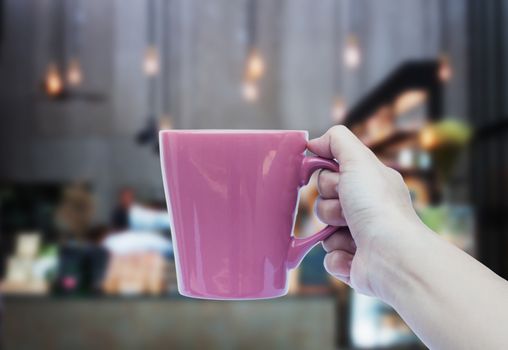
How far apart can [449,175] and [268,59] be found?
1.20 m

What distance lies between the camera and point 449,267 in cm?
45

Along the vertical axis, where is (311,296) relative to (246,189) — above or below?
below

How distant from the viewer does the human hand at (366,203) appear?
512mm

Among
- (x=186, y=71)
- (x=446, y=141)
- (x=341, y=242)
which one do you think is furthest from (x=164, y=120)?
(x=341, y=242)

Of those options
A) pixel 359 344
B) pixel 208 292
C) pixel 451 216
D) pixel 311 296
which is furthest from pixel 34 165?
pixel 208 292

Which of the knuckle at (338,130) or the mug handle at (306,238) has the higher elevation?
the knuckle at (338,130)

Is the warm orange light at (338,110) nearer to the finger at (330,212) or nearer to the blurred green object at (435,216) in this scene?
the blurred green object at (435,216)

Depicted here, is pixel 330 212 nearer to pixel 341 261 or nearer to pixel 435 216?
pixel 341 261

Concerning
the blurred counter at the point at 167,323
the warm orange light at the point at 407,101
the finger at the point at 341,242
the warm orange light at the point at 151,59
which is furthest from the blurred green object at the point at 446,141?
the finger at the point at 341,242

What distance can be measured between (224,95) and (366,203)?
346 centimetres

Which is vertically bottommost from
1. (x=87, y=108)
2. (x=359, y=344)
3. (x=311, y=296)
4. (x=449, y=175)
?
(x=359, y=344)

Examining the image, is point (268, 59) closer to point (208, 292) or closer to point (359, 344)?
point (359, 344)

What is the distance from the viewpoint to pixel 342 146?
552 millimetres

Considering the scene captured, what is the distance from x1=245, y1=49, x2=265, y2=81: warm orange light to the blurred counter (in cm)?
132
